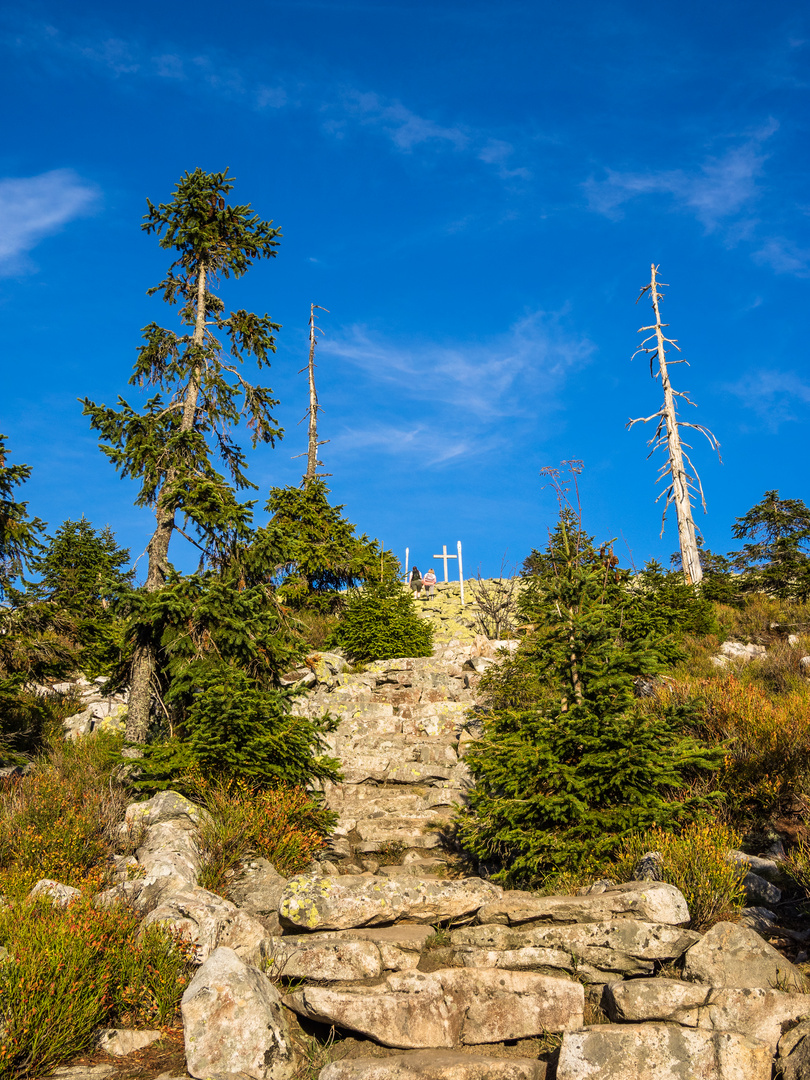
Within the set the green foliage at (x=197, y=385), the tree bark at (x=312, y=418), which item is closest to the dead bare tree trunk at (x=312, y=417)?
the tree bark at (x=312, y=418)

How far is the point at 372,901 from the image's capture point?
6.39 meters

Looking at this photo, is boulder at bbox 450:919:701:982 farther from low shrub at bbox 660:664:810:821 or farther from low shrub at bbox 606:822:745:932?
low shrub at bbox 660:664:810:821

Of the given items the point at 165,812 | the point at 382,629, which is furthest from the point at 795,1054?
the point at 382,629

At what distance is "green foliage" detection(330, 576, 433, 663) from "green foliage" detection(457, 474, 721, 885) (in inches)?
445

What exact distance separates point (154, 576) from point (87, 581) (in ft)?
43.9

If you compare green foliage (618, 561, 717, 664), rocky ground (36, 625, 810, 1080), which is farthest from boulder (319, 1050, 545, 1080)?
green foliage (618, 561, 717, 664)

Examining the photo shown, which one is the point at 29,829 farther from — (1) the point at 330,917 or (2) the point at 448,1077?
(2) the point at 448,1077

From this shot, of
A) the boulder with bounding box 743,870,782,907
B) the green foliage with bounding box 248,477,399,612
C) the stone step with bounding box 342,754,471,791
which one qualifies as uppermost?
the green foliage with bounding box 248,477,399,612

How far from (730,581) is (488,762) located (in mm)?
17836

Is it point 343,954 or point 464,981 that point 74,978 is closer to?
point 343,954

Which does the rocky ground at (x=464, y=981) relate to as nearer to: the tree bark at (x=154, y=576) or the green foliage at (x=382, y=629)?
the tree bark at (x=154, y=576)

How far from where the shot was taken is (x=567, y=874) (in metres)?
7.08

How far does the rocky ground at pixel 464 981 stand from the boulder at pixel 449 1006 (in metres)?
0.01

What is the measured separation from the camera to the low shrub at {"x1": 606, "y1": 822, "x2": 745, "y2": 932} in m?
6.05
